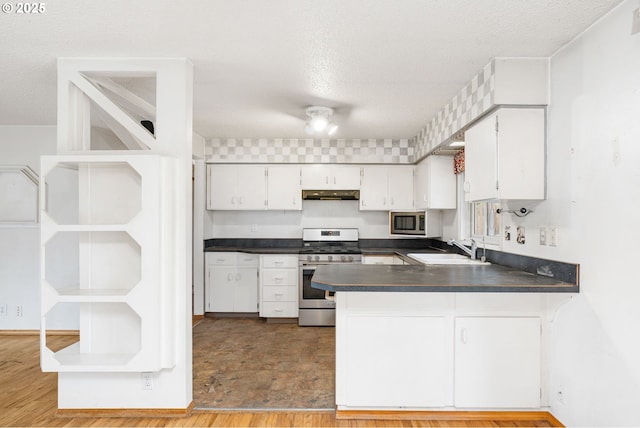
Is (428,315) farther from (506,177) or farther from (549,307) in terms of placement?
(506,177)

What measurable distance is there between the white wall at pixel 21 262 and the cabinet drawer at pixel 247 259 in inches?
87.5

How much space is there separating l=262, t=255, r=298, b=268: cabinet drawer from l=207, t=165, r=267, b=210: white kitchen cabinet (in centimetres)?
79

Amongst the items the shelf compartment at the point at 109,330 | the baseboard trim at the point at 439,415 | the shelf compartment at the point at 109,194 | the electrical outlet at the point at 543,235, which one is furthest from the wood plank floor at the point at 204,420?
the shelf compartment at the point at 109,194

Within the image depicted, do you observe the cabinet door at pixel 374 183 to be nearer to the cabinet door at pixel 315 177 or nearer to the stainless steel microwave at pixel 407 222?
the stainless steel microwave at pixel 407 222

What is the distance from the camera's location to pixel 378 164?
4.98 metres

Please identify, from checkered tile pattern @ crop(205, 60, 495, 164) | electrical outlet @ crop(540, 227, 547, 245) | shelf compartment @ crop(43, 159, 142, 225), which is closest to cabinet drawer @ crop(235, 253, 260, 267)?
checkered tile pattern @ crop(205, 60, 495, 164)

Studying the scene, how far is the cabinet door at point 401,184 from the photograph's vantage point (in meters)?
4.96

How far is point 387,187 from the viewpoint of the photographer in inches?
196

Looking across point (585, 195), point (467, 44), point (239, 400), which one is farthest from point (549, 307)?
point (239, 400)

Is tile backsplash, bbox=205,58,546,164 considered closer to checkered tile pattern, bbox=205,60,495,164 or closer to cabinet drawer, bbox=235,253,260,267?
checkered tile pattern, bbox=205,60,495,164

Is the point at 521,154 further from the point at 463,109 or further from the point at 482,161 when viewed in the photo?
the point at 463,109

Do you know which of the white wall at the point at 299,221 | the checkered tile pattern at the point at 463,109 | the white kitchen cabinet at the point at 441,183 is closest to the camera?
the checkered tile pattern at the point at 463,109

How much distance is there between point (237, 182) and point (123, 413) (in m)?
3.07

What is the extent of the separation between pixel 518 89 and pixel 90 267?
9.82 feet
